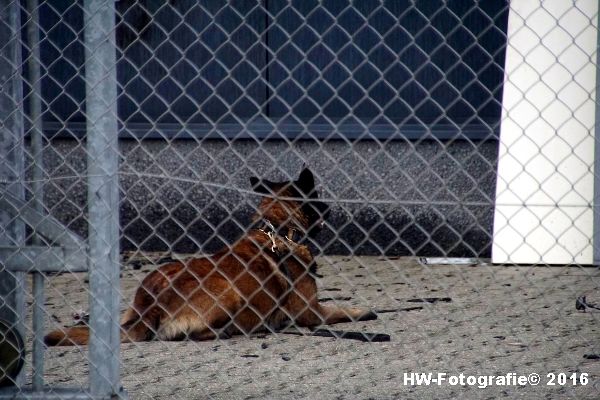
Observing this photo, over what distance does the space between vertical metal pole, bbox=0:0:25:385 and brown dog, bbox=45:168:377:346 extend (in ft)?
3.54

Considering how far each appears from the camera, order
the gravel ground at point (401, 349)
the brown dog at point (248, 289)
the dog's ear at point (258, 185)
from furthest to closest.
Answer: the dog's ear at point (258, 185)
the brown dog at point (248, 289)
the gravel ground at point (401, 349)

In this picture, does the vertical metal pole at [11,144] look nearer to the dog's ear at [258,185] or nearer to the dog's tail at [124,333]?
the dog's tail at [124,333]

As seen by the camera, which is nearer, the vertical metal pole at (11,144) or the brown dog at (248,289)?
the vertical metal pole at (11,144)

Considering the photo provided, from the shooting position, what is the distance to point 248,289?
5316mm

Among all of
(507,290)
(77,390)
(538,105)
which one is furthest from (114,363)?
(538,105)

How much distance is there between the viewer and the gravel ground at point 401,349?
4.29 m

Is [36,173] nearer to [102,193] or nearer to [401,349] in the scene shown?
[102,193]

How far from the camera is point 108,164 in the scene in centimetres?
343

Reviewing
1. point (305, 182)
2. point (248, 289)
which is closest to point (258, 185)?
point (305, 182)

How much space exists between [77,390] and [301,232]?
2.36 metres

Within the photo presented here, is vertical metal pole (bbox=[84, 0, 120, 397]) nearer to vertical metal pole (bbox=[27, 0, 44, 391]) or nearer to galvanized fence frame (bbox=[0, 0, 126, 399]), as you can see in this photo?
galvanized fence frame (bbox=[0, 0, 126, 399])

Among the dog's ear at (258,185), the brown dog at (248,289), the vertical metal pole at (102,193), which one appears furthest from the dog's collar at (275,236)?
the vertical metal pole at (102,193)

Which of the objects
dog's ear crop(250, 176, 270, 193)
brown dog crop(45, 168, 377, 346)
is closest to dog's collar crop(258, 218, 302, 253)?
brown dog crop(45, 168, 377, 346)

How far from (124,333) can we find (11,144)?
167 cm
